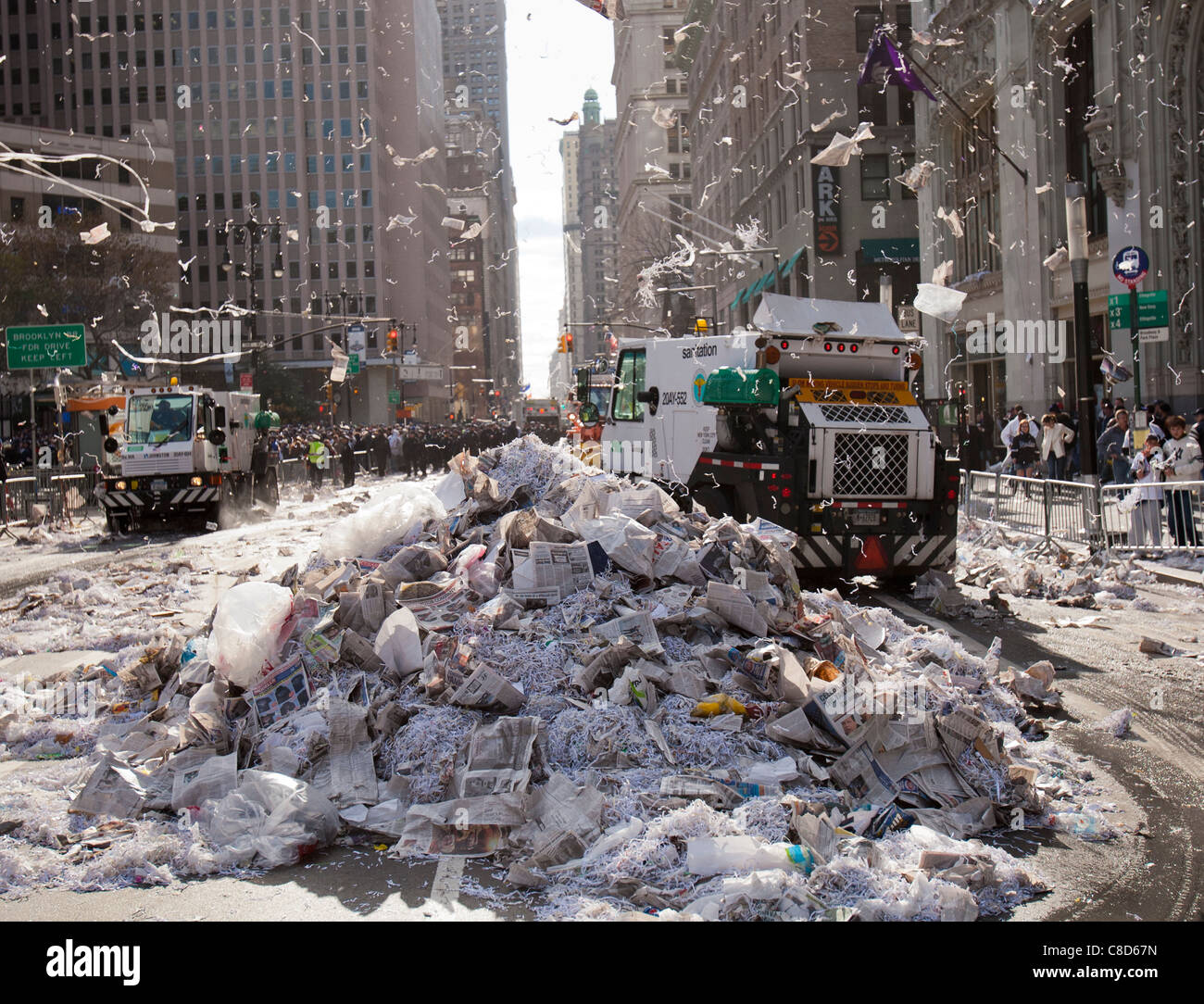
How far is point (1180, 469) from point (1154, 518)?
117cm

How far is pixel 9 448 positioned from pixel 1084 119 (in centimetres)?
3507

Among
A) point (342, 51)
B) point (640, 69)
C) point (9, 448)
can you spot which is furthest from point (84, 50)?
point (9, 448)

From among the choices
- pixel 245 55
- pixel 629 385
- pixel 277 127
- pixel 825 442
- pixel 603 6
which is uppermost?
pixel 245 55

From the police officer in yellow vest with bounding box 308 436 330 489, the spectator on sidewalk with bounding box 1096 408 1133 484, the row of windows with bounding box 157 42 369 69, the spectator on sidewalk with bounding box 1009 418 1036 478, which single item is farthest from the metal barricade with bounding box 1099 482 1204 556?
the row of windows with bounding box 157 42 369 69

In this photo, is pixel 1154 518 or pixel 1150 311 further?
pixel 1150 311

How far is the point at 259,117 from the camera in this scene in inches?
4331

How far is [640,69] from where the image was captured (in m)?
115

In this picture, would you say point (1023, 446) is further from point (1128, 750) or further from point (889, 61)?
point (1128, 750)

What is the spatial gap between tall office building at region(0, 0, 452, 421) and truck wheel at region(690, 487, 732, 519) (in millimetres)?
94507

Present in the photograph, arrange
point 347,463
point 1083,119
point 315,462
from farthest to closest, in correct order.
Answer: point 347,463, point 315,462, point 1083,119

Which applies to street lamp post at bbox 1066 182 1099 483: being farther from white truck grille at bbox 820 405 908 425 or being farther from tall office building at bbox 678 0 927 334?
tall office building at bbox 678 0 927 334

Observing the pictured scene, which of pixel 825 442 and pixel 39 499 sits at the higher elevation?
pixel 825 442

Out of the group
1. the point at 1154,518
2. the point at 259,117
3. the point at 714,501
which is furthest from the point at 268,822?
the point at 259,117
